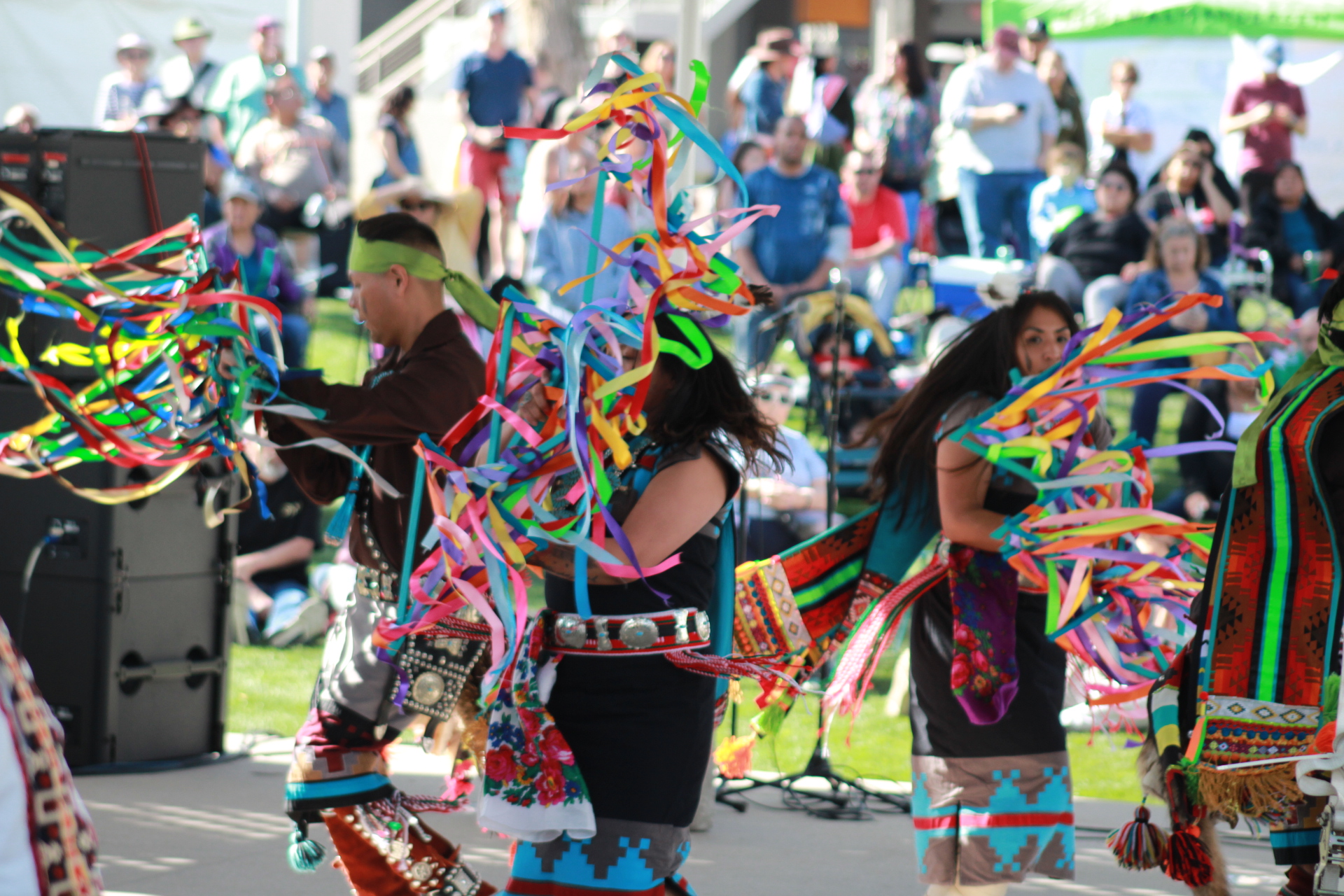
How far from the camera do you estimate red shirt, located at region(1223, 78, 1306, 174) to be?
37.6 ft

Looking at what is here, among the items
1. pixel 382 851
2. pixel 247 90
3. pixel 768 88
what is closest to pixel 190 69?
pixel 247 90

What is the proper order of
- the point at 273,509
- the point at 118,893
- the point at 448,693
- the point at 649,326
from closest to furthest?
the point at 649,326
the point at 448,693
the point at 118,893
the point at 273,509

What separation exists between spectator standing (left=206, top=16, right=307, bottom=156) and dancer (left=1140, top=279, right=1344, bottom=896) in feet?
29.8

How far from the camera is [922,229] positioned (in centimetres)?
1225

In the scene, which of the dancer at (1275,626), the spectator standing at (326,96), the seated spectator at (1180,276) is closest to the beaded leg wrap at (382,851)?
the dancer at (1275,626)

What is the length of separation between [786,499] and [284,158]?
16.4 ft

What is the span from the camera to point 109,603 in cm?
527

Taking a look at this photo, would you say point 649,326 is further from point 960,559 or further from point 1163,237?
point 1163,237

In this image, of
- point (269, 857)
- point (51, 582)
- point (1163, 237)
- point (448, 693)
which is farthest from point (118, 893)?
point (1163, 237)

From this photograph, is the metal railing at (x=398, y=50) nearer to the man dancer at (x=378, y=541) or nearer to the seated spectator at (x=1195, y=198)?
the seated spectator at (x=1195, y=198)

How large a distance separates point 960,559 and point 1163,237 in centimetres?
580

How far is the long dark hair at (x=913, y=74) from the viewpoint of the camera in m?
11.0

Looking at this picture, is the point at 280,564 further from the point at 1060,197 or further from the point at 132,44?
the point at 1060,197

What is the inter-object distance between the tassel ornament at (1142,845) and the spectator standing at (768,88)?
9204 mm
